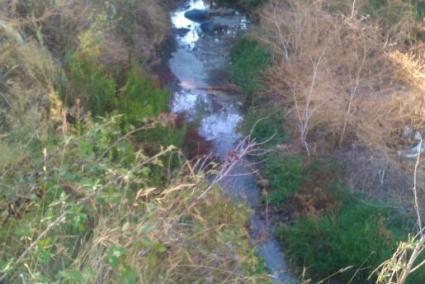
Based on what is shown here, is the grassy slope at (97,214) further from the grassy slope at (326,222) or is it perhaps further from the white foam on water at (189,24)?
the white foam on water at (189,24)

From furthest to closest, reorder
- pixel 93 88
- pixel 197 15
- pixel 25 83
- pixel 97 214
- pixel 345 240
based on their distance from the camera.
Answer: pixel 197 15
pixel 345 240
pixel 93 88
pixel 25 83
pixel 97 214

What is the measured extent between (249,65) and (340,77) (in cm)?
280

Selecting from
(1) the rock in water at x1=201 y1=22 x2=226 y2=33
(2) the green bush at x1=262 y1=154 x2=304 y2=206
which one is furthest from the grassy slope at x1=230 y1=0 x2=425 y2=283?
(1) the rock in water at x1=201 y1=22 x2=226 y2=33

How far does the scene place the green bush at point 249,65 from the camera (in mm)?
12370

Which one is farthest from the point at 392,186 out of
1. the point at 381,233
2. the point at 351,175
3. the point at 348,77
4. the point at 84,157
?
the point at 84,157

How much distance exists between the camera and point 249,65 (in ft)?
42.9

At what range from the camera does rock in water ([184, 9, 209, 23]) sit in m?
17.0

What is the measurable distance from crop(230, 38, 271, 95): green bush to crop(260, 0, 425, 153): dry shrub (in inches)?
15.9

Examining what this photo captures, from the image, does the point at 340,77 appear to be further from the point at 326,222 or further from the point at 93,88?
the point at 93,88

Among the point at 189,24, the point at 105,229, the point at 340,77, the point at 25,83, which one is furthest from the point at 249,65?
the point at 105,229

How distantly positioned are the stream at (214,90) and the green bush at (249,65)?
253 mm

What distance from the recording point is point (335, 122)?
9.97 metres

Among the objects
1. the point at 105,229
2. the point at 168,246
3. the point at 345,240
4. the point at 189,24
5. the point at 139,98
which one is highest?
the point at 105,229

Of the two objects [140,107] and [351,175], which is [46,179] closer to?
[140,107]
